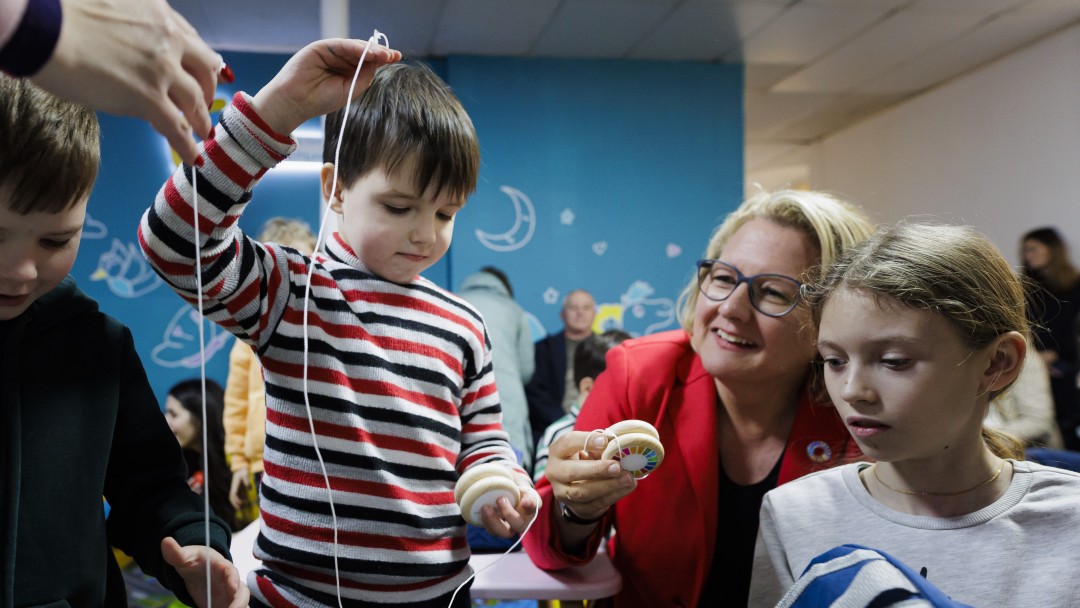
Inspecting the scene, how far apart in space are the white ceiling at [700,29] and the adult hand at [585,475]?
127 inches

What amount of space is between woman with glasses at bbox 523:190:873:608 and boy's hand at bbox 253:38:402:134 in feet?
2.72

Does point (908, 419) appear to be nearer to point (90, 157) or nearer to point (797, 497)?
point (797, 497)

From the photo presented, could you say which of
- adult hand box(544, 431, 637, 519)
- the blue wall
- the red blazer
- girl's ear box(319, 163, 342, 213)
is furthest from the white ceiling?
adult hand box(544, 431, 637, 519)

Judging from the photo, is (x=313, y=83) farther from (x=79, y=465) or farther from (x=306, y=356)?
(x=79, y=465)

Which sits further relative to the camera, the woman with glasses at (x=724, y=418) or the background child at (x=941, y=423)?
the woman with glasses at (x=724, y=418)

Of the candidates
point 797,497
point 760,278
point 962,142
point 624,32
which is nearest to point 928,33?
point 962,142

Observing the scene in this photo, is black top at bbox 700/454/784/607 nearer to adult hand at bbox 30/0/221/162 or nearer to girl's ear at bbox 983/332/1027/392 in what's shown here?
girl's ear at bbox 983/332/1027/392

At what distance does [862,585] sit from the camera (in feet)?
2.18

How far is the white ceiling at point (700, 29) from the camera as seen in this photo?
456 centimetres

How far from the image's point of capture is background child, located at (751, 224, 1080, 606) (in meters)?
1.10

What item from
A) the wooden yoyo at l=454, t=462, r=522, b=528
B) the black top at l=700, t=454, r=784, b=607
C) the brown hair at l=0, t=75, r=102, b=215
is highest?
the brown hair at l=0, t=75, r=102, b=215

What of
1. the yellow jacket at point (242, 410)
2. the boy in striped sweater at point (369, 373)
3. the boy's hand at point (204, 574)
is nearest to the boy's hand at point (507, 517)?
the boy in striped sweater at point (369, 373)

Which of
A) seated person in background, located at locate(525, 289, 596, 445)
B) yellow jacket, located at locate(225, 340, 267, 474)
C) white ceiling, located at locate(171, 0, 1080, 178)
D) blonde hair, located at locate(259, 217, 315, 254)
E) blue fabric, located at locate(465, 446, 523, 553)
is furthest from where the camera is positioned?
seated person in background, located at locate(525, 289, 596, 445)

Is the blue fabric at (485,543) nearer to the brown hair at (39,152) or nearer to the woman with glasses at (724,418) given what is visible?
the woman with glasses at (724,418)
